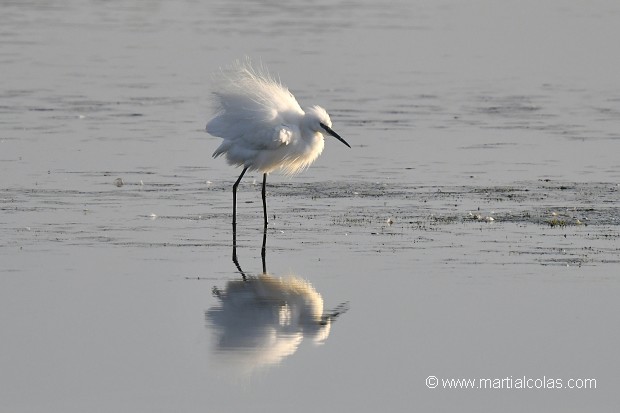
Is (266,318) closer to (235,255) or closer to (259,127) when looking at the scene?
(235,255)

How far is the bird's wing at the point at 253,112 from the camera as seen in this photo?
14.1m

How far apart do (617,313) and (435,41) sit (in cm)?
1920

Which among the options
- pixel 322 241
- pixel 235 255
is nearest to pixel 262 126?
pixel 322 241

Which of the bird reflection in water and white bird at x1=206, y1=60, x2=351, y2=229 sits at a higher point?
white bird at x1=206, y1=60, x2=351, y2=229

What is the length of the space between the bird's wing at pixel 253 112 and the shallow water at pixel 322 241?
736mm

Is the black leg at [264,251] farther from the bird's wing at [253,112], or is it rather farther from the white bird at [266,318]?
the bird's wing at [253,112]

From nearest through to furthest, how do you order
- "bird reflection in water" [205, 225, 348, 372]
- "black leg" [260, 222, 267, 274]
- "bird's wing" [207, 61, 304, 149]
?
"bird reflection in water" [205, 225, 348, 372]
"black leg" [260, 222, 267, 274]
"bird's wing" [207, 61, 304, 149]

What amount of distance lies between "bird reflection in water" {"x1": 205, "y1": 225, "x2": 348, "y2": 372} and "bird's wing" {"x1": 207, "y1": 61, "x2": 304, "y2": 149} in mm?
2781

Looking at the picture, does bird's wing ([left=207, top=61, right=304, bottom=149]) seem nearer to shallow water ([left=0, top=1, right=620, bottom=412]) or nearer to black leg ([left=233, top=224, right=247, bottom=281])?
shallow water ([left=0, top=1, right=620, bottom=412])

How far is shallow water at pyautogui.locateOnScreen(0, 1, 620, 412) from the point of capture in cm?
869

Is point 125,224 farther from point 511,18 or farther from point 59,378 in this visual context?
point 511,18

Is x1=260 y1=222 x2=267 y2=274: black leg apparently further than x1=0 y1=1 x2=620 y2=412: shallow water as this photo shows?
Yes

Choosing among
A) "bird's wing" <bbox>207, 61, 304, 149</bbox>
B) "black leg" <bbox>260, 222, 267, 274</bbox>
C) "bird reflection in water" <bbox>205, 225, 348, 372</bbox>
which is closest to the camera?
"bird reflection in water" <bbox>205, 225, 348, 372</bbox>

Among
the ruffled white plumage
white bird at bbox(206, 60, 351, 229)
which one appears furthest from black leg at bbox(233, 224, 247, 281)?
the ruffled white plumage
